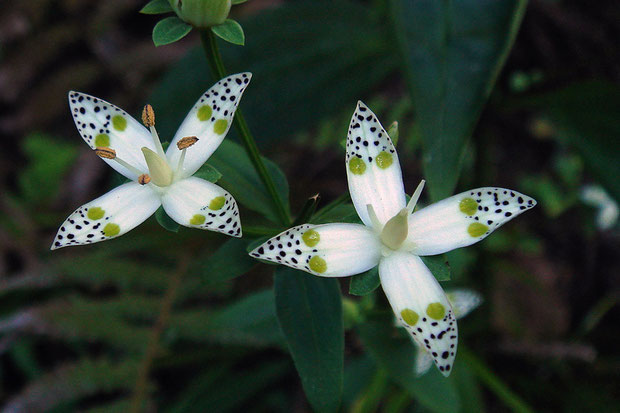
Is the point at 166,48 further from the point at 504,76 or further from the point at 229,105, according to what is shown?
the point at 229,105

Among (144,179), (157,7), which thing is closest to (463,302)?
(144,179)

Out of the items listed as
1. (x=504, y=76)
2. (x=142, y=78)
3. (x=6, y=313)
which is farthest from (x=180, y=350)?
(x=504, y=76)

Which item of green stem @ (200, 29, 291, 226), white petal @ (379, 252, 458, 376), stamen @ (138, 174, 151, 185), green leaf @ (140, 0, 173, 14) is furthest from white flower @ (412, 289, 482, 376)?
green leaf @ (140, 0, 173, 14)

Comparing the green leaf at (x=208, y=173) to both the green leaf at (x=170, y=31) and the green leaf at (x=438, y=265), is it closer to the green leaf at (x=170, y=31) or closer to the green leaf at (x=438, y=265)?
the green leaf at (x=170, y=31)

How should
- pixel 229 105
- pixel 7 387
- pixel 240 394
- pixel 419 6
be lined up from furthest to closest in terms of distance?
pixel 7 387
pixel 240 394
pixel 419 6
pixel 229 105

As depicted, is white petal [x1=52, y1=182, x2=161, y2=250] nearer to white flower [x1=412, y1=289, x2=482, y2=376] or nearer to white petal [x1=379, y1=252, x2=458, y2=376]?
white petal [x1=379, y1=252, x2=458, y2=376]

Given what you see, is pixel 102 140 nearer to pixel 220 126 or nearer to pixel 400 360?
pixel 220 126
